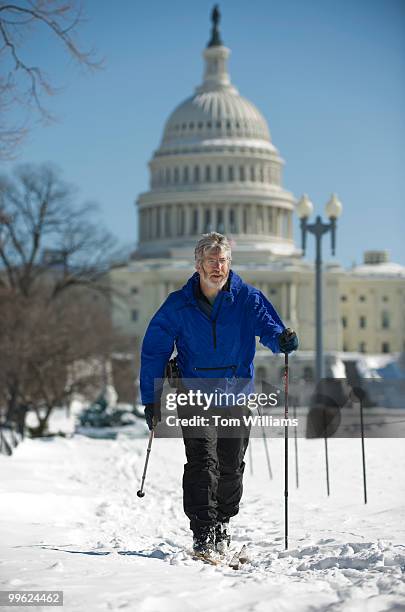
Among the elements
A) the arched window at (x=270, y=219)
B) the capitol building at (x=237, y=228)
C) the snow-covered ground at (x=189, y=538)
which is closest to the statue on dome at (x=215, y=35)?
the capitol building at (x=237, y=228)

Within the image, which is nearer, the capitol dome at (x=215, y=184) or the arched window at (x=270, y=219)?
the capitol dome at (x=215, y=184)

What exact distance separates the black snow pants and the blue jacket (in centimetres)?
28

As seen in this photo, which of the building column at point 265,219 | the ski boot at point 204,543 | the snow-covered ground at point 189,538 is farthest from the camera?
the building column at point 265,219

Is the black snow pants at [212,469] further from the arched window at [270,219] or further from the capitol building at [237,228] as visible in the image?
the arched window at [270,219]

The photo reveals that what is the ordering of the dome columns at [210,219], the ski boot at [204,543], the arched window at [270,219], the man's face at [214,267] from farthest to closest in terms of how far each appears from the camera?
the arched window at [270,219] < the dome columns at [210,219] < the man's face at [214,267] < the ski boot at [204,543]

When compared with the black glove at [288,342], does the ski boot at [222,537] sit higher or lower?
lower

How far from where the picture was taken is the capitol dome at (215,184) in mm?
119125

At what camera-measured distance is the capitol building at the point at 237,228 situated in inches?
4537

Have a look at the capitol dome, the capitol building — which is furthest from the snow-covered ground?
the capitol dome

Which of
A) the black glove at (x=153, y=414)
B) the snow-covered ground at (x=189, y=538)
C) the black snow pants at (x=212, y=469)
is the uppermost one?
the black glove at (x=153, y=414)

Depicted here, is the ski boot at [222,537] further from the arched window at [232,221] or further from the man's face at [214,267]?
the arched window at [232,221]

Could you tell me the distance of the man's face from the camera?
7520mm

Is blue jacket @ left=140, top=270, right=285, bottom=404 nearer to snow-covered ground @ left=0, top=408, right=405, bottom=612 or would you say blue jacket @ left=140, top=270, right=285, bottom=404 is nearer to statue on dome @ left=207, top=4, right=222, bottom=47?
snow-covered ground @ left=0, top=408, right=405, bottom=612

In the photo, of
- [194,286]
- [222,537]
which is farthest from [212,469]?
[194,286]
